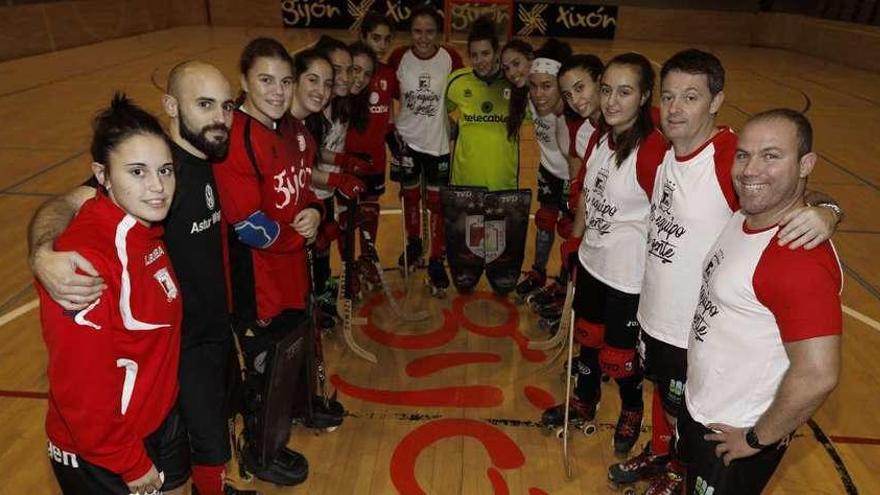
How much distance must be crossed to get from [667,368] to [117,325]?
231 centimetres

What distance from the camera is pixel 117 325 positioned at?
6.40 ft

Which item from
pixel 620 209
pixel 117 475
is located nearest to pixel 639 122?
pixel 620 209

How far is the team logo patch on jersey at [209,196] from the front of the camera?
2.60 metres

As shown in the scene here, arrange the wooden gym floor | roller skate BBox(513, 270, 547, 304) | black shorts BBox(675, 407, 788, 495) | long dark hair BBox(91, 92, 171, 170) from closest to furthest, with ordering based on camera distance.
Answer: long dark hair BBox(91, 92, 171, 170) → black shorts BBox(675, 407, 788, 495) → the wooden gym floor → roller skate BBox(513, 270, 547, 304)

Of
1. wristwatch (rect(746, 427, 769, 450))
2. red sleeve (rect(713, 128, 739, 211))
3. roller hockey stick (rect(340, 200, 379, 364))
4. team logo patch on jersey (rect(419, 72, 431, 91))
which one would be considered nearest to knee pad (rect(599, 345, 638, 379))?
red sleeve (rect(713, 128, 739, 211))

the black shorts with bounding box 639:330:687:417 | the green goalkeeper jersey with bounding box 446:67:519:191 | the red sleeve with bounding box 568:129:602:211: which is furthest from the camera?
the green goalkeeper jersey with bounding box 446:67:519:191

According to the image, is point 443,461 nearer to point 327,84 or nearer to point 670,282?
point 670,282

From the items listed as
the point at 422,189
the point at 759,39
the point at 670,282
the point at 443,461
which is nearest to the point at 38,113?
the point at 422,189

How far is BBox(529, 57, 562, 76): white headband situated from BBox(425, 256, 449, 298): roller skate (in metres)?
1.89

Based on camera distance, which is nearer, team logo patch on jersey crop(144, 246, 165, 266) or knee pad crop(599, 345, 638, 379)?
team logo patch on jersey crop(144, 246, 165, 266)

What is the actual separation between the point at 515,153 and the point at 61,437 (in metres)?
3.83

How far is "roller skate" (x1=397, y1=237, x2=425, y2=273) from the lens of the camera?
18.9 feet

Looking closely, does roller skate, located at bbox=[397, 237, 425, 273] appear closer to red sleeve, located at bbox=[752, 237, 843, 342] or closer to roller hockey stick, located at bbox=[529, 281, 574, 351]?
roller hockey stick, located at bbox=[529, 281, 574, 351]

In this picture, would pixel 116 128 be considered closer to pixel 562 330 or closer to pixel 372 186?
pixel 562 330
